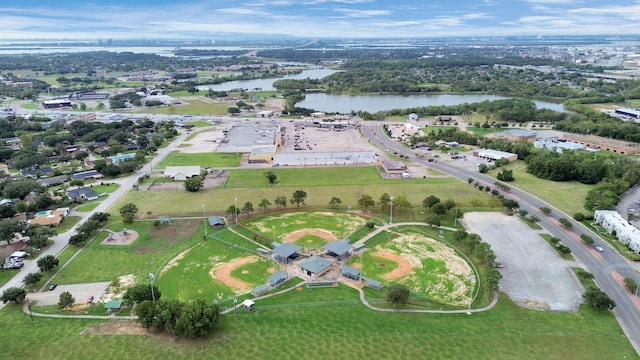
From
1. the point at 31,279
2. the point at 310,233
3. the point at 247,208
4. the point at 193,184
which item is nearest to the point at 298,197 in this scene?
the point at 247,208

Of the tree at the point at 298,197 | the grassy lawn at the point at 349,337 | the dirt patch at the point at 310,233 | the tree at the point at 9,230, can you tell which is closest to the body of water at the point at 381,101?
the tree at the point at 298,197

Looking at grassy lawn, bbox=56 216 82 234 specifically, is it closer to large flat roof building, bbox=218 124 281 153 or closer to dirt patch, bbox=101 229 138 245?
dirt patch, bbox=101 229 138 245

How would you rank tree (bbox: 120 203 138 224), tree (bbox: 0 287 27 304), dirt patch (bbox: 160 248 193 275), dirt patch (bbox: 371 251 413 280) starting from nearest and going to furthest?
tree (bbox: 0 287 27 304) → dirt patch (bbox: 371 251 413 280) → dirt patch (bbox: 160 248 193 275) → tree (bbox: 120 203 138 224)

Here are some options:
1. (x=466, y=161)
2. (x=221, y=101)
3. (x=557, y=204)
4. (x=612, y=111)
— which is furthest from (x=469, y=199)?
(x=221, y=101)

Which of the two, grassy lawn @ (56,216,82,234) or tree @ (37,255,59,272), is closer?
tree @ (37,255,59,272)

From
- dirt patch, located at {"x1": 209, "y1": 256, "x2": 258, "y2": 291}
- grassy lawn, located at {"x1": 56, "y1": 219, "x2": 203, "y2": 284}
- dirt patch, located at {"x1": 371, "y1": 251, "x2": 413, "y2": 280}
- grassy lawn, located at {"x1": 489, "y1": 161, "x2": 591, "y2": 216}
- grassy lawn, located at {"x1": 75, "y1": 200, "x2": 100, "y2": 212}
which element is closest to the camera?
dirt patch, located at {"x1": 209, "y1": 256, "x2": 258, "y2": 291}

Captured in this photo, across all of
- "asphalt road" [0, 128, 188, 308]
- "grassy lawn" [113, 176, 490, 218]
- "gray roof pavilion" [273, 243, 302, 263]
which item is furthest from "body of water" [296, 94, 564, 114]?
"gray roof pavilion" [273, 243, 302, 263]

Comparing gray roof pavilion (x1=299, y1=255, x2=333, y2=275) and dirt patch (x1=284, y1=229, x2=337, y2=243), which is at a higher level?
gray roof pavilion (x1=299, y1=255, x2=333, y2=275)

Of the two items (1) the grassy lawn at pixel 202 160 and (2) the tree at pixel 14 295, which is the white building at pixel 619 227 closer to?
(1) the grassy lawn at pixel 202 160
